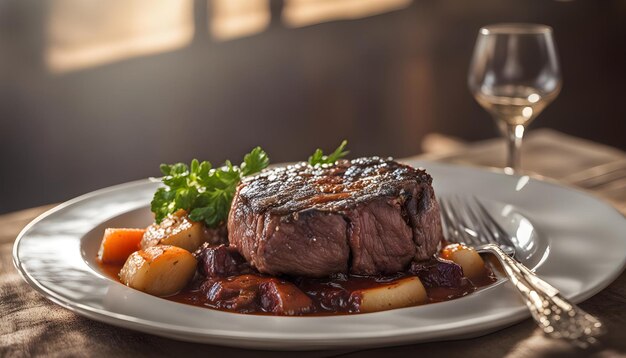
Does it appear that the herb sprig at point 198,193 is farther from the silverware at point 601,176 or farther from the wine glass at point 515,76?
the silverware at point 601,176

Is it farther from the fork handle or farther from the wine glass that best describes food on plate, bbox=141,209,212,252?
the wine glass

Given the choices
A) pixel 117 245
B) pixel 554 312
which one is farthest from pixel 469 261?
pixel 117 245

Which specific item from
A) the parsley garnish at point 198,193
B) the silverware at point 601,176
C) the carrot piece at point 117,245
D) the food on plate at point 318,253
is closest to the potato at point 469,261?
the food on plate at point 318,253

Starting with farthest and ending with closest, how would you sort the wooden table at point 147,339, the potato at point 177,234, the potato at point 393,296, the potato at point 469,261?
1. the potato at point 177,234
2. the potato at point 469,261
3. the potato at point 393,296
4. the wooden table at point 147,339

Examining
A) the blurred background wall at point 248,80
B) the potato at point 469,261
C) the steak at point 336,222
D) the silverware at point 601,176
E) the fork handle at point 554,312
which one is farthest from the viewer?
the blurred background wall at point 248,80

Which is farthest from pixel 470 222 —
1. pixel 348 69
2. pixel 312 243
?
pixel 348 69

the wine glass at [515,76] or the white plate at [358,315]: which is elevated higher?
the wine glass at [515,76]

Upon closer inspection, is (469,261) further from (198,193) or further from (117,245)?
(117,245)

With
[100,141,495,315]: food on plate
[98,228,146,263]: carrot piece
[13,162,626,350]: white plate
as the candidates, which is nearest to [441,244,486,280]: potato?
[100,141,495,315]: food on plate
